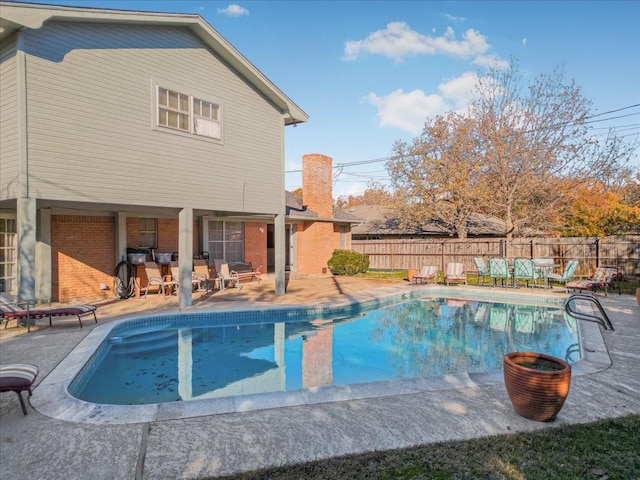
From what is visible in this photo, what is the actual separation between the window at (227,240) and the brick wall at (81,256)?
11.8ft

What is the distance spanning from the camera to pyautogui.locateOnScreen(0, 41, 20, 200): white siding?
7582 mm

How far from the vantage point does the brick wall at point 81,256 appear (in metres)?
10.8

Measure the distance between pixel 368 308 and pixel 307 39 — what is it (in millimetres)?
11494

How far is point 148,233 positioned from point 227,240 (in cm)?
317

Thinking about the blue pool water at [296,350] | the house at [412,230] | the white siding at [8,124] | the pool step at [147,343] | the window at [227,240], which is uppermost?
the white siding at [8,124]

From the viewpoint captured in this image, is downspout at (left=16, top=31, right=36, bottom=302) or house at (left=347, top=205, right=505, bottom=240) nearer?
downspout at (left=16, top=31, right=36, bottom=302)

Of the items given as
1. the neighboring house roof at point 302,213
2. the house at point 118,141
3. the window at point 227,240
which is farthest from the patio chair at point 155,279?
the neighboring house roof at point 302,213

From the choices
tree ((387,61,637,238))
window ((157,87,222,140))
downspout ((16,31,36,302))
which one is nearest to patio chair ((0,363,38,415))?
downspout ((16,31,36,302))

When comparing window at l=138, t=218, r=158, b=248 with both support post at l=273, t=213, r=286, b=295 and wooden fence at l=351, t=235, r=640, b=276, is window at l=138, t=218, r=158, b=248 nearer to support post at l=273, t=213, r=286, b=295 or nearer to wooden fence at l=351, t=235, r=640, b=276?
support post at l=273, t=213, r=286, b=295

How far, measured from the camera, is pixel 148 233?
12.8 metres

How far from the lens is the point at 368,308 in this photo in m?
12.1

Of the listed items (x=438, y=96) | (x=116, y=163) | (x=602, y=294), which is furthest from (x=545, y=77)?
(x=116, y=163)

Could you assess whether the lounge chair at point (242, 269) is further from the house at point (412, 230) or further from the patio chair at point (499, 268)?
the patio chair at point (499, 268)

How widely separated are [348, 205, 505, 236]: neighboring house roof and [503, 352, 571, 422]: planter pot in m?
18.1
